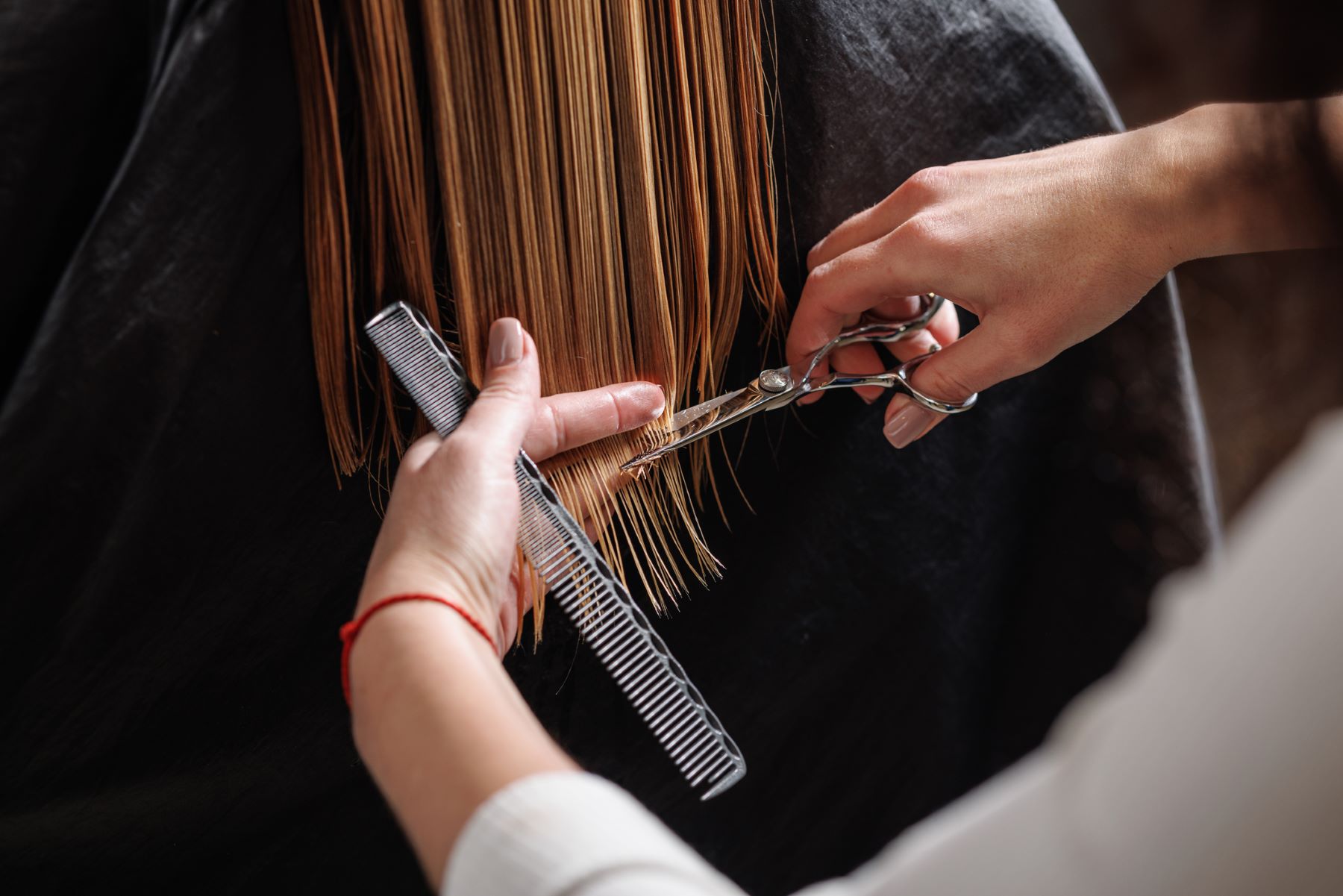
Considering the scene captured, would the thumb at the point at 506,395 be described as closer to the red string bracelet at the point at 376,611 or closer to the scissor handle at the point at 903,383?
the red string bracelet at the point at 376,611

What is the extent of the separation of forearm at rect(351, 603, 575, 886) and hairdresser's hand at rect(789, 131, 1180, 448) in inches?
14.4

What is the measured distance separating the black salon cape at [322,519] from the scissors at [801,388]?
0.07m

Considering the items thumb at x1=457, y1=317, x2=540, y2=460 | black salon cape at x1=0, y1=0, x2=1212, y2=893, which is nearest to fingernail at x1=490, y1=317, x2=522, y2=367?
thumb at x1=457, y1=317, x2=540, y2=460

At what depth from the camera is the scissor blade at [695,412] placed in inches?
25.3

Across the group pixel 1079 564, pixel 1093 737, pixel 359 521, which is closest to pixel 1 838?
pixel 359 521

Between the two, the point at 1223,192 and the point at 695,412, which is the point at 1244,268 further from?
the point at 695,412

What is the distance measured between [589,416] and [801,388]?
161 mm

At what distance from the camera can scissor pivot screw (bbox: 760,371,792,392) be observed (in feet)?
2.11

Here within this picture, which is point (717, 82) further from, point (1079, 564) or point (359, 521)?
point (1079, 564)

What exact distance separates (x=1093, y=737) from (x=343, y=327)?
44 centimetres

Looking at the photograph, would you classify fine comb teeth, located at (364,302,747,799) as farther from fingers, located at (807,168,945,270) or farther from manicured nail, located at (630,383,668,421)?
fingers, located at (807,168,945,270)

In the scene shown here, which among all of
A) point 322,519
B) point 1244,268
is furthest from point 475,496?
point 1244,268

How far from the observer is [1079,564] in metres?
0.87

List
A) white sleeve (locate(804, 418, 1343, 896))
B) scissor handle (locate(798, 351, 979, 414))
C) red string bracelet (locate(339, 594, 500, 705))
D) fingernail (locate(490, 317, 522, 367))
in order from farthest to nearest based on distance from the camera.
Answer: scissor handle (locate(798, 351, 979, 414)) → fingernail (locate(490, 317, 522, 367)) → red string bracelet (locate(339, 594, 500, 705)) → white sleeve (locate(804, 418, 1343, 896))
